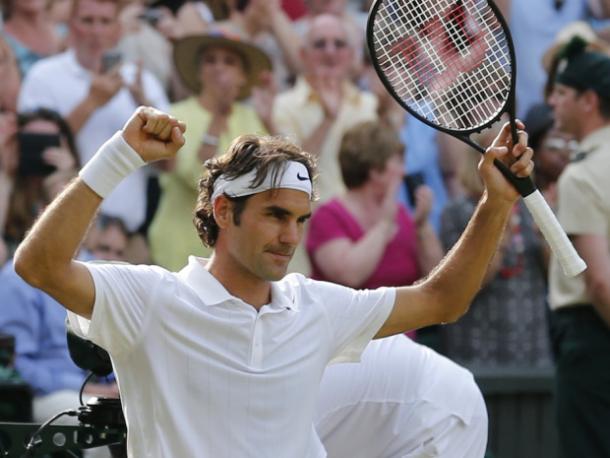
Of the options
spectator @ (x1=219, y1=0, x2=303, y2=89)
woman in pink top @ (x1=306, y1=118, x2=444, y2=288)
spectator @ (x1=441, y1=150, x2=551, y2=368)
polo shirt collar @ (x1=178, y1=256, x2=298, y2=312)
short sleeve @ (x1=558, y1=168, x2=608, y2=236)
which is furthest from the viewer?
spectator @ (x1=219, y1=0, x2=303, y2=89)

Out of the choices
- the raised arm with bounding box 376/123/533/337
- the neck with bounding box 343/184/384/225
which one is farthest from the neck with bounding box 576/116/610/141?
the raised arm with bounding box 376/123/533/337

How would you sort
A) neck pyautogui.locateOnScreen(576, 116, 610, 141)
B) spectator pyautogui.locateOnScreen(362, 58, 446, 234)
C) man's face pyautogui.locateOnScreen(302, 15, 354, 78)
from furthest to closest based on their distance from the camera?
1. spectator pyautogui.locateOnScreen(362, 58, 446, 234)
2. man's face pyautogui.locateOnScreen(302, 15, 354, 78)
3. neck pyautogui.locateOnScreen(576, 116, 610, 141)

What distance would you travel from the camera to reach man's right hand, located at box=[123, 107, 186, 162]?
3.98m

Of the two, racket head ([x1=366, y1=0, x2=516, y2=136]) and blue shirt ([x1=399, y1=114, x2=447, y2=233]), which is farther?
blue shirt ([x1=399, y1=114, x2=447, y2=233])

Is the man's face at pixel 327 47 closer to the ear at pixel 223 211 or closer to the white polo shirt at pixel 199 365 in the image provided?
the ear at pixel 223 211

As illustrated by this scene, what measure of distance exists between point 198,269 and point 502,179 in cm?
91

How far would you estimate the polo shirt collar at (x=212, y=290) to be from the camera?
4.24 m

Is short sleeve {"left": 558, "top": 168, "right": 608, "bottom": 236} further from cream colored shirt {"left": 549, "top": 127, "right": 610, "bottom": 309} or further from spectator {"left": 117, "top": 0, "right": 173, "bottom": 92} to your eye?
spectator {"left": 117, "top": 0, "right": 173, "bottom": 92}

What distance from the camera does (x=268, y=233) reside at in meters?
4.26

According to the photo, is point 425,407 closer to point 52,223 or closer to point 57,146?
point 52,223

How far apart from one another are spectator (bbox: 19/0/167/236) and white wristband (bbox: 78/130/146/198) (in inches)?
160

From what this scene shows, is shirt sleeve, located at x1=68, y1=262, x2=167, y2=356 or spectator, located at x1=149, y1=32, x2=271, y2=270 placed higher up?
shirt sleeve, located at x1=68, y1=262, x2=167, y2=356

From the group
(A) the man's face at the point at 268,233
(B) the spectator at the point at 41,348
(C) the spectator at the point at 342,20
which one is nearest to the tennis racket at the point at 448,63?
(A) the man's face at the point at 268,233

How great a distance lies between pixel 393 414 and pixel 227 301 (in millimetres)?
990
